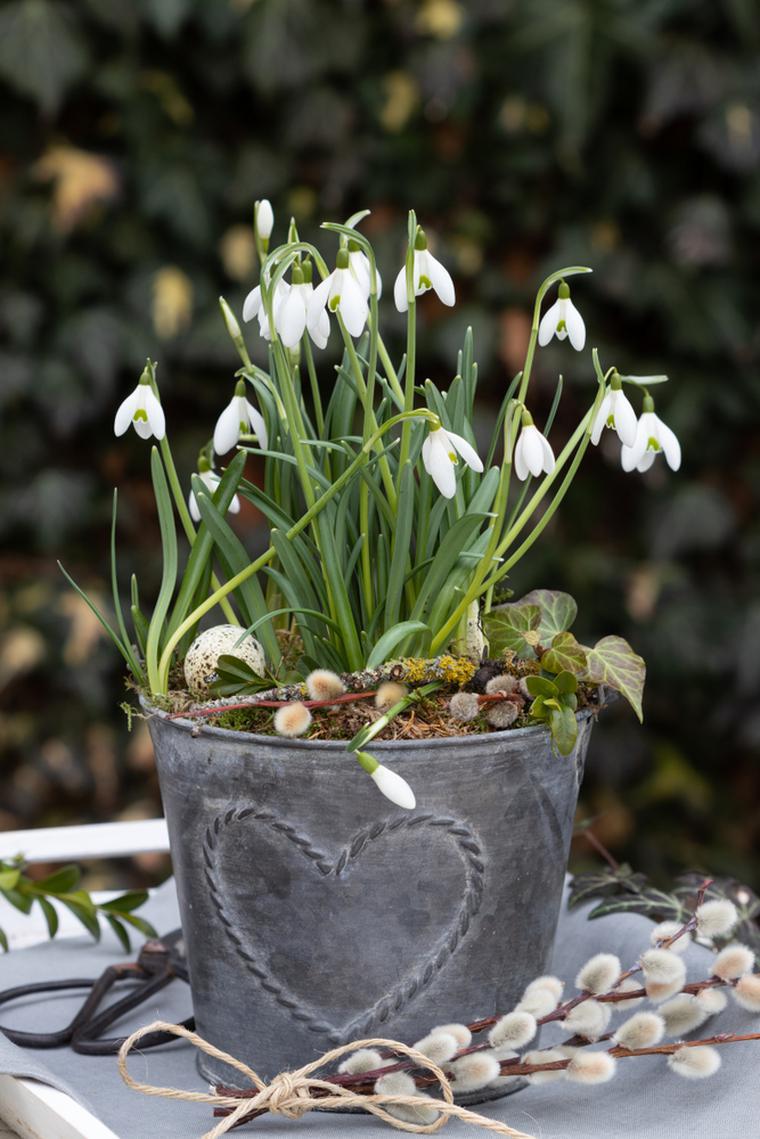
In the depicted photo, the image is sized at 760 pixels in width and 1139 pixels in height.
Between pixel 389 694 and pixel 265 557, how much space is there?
0.36 feet

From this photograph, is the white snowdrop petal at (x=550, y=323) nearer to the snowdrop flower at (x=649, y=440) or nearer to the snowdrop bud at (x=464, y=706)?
the snowdrop flower at (x=649, y=440)

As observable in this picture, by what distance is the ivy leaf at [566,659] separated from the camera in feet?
2.22

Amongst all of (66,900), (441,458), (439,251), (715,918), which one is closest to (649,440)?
(441,458)

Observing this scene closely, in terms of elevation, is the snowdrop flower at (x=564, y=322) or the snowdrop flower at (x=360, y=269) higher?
the snowdrop flower at (x=360, y=269)

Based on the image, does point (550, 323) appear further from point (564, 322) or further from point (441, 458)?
point (441, 458)

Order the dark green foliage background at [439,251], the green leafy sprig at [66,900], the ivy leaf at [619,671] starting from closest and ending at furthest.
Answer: the ivy leaf at [619,671] → the green leafy sprig at [66,900] → the dark green foliage background at [439,251]

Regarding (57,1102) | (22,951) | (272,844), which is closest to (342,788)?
(272,844)

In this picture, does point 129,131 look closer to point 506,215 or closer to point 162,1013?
point 506,215

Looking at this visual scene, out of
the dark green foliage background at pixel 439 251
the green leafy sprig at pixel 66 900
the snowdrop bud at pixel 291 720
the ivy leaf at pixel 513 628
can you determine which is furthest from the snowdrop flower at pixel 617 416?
the dark green foliage background at pixel 439 251

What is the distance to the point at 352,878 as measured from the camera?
24.8 inches

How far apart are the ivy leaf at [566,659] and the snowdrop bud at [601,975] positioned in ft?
0.47

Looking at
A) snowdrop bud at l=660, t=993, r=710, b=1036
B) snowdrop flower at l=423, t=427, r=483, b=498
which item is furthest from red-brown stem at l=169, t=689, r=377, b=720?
snowdrop bud at l=660, t=993, r=710, b=1036

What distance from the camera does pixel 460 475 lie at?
73cm

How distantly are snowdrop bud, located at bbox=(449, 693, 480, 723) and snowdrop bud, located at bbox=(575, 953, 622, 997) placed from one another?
0.13m
